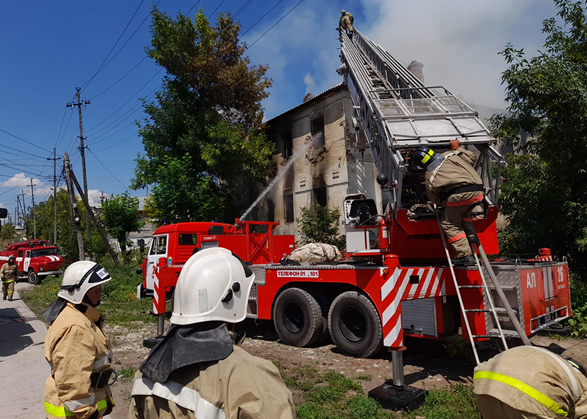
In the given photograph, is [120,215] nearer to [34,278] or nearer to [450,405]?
[34,278]

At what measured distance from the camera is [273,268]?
25.7ft

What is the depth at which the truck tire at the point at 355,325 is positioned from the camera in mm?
6180

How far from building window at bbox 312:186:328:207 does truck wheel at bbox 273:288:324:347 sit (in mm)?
10515

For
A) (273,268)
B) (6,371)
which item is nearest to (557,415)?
(273,268)

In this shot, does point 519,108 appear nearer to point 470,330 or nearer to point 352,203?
point 352,203

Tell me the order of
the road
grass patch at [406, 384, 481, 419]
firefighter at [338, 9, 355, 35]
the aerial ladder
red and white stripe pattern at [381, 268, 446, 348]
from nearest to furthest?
1. grass patch at [406, 384, 481, 419]
2. red and white stripe pattern at [381, 268, 446, 348]
3. the road
4. the aerial ladder
5. firefighter at [338, 9, 355, 35]

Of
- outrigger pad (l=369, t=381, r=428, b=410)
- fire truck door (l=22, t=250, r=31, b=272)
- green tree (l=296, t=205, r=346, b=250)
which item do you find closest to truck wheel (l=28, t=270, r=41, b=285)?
fire truck door (l=22, t=250, r=31, b=272)

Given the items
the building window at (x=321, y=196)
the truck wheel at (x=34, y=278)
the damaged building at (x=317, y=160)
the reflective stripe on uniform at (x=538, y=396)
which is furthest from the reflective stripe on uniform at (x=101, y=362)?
the truck wheel at (x=34, y=278)

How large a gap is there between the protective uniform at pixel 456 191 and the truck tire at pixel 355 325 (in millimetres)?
1630

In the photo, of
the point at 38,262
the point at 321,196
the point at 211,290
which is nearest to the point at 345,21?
the point at 321,196

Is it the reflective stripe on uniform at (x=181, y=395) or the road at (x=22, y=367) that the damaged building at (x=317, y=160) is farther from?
the reflective stripe on uniform at (x=181, y=395)

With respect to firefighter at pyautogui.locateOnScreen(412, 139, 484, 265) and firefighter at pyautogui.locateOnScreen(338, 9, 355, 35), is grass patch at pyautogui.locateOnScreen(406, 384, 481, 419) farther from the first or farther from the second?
firefighter at pyautogui.locateOnScreen(338, 9, 355, 35)

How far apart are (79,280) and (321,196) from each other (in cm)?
1554

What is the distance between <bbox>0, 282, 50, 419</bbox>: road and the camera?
5.15 metres
